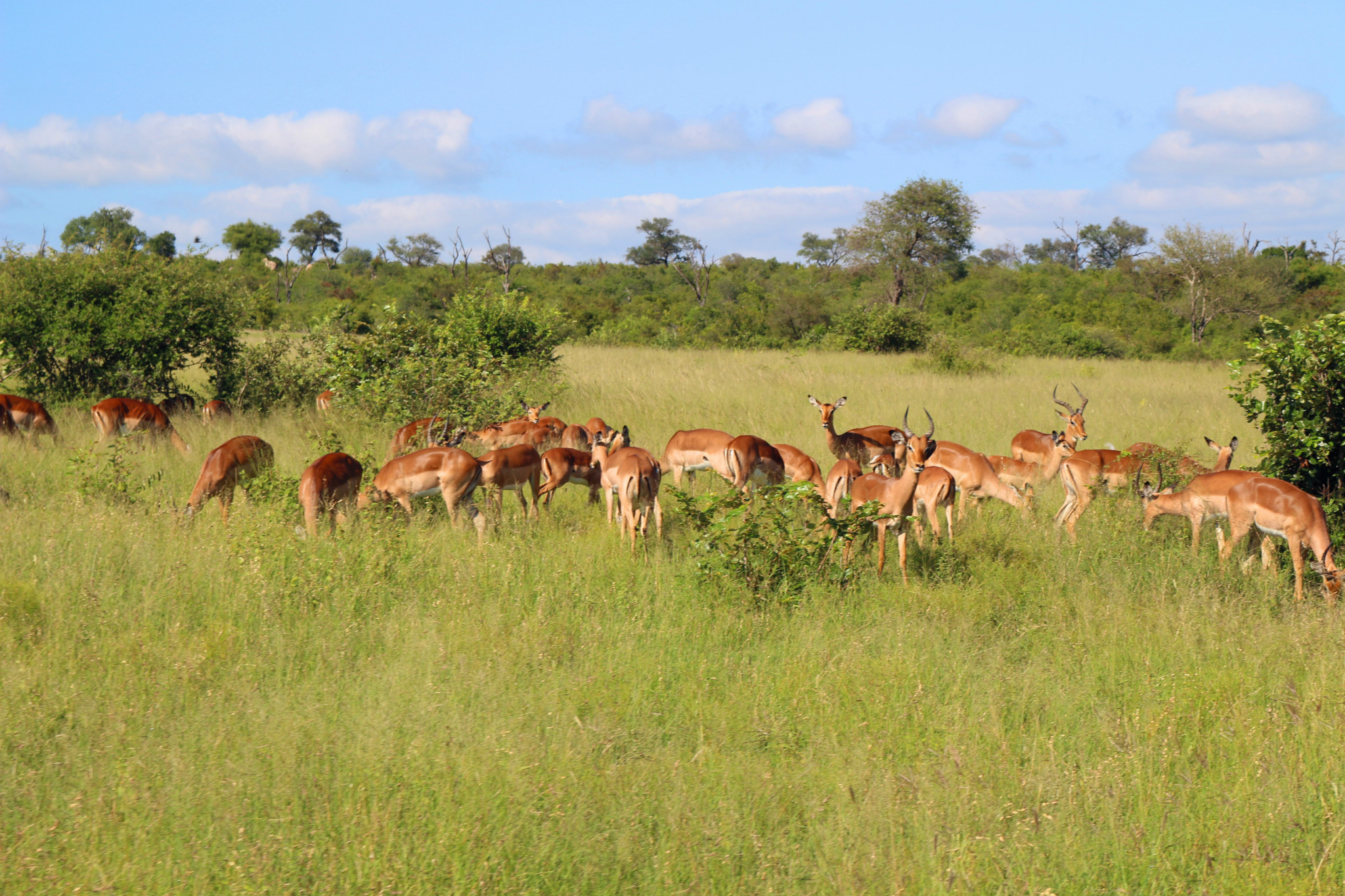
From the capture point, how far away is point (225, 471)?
6977mm

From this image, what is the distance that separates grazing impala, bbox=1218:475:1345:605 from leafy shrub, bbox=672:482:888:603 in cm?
235

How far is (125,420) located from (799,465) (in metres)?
6.69

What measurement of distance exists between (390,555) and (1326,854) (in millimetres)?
4455

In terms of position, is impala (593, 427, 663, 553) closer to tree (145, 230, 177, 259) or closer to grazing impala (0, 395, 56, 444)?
grazing impala (0, 395, 56, 444)

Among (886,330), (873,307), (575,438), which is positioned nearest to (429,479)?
(575,438)

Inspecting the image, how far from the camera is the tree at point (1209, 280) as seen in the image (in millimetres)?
28922

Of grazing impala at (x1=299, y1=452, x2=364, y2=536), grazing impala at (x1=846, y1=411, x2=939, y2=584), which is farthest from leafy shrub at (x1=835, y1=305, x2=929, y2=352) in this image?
grazing impala at (x1=299, y1=452, x2=364, y2=536)

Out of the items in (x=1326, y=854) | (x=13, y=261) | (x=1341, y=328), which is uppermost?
(x=13, y=261)

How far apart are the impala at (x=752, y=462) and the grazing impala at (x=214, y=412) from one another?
5900 mm

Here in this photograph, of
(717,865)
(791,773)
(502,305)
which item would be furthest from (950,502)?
(502,305)

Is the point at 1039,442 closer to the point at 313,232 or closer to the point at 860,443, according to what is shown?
the point at 860,443

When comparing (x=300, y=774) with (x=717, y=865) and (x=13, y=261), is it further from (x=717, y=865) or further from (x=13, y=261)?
(x=13, y=261)

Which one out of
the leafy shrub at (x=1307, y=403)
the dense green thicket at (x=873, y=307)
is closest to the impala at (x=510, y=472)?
the leafy shrub at (x=1307, y=403)

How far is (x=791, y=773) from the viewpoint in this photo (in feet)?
11.5
